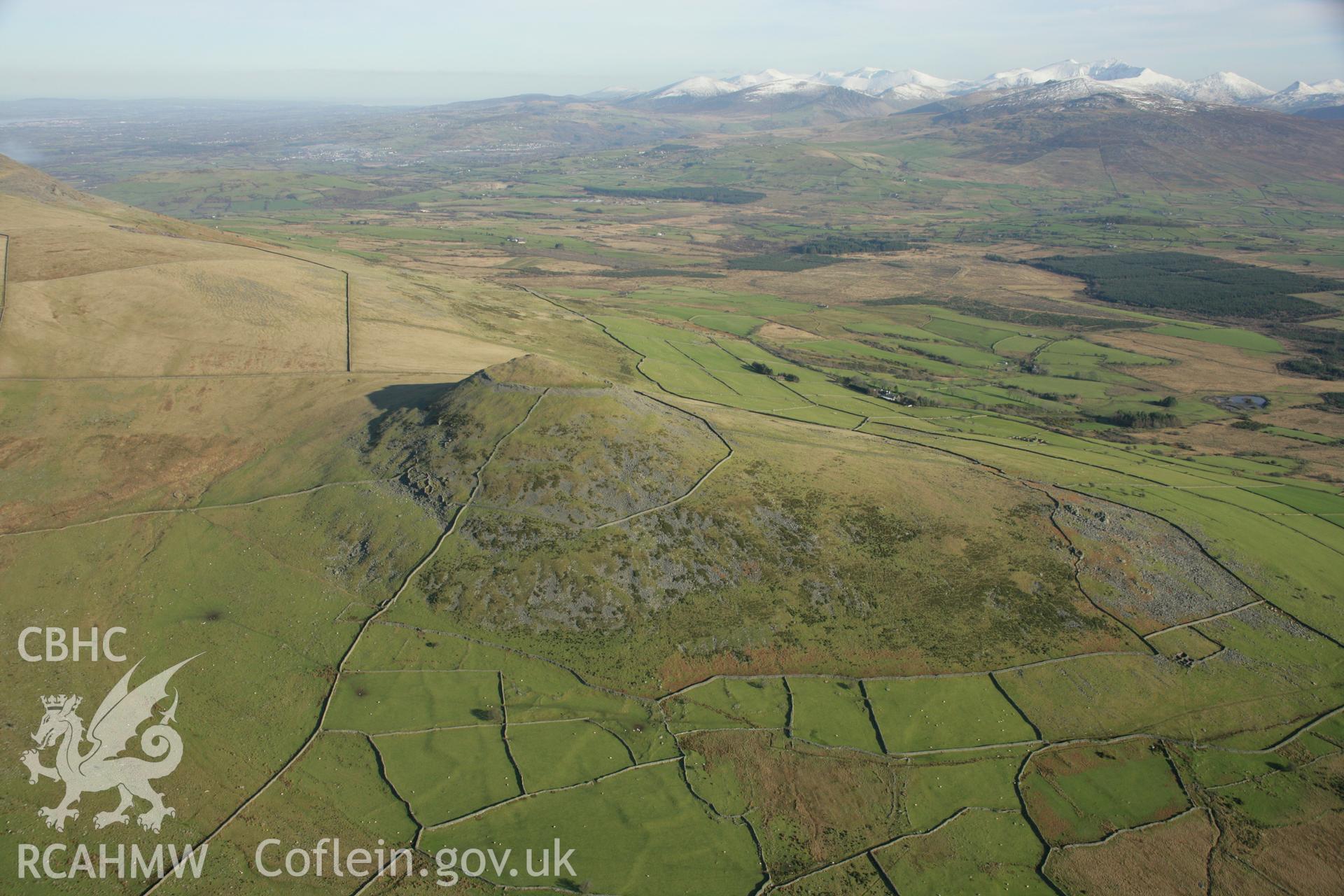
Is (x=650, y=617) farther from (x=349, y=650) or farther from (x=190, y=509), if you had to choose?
(x=190, y=509)

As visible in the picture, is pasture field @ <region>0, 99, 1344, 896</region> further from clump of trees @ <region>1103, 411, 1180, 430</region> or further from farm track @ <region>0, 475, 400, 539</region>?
clump of trees @ <region>1103, 411, 1180, 430</region>

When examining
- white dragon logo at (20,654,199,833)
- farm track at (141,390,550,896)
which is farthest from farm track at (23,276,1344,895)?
white dragon logo at (20,654,199,833)

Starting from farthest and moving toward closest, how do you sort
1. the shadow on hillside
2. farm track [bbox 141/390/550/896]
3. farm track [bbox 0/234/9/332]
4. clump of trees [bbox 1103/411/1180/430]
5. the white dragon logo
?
1. clump of trees [bbox 1103/411/1180/430]
2. farm track [bbox 0/234/9/332]
3. the shadow on hillside
4. the white dragon logo
5. farm track [bbox 141/390/550/896]

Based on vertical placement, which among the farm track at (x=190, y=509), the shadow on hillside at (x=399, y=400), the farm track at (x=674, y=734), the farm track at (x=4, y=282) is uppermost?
the farm track at (x=4, y=282)

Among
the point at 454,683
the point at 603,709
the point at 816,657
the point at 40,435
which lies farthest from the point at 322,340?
the point at 816,657

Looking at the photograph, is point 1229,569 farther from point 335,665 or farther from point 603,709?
point 335,665

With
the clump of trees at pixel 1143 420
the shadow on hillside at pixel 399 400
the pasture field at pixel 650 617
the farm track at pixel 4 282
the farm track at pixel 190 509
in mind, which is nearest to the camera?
the pasture field at pixel 650 617

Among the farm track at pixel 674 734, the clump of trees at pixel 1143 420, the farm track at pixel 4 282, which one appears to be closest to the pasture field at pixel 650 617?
the farm track at pixel 674 734

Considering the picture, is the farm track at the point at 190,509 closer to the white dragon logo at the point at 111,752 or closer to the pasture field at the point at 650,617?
the pasture field at the point at 650,617
